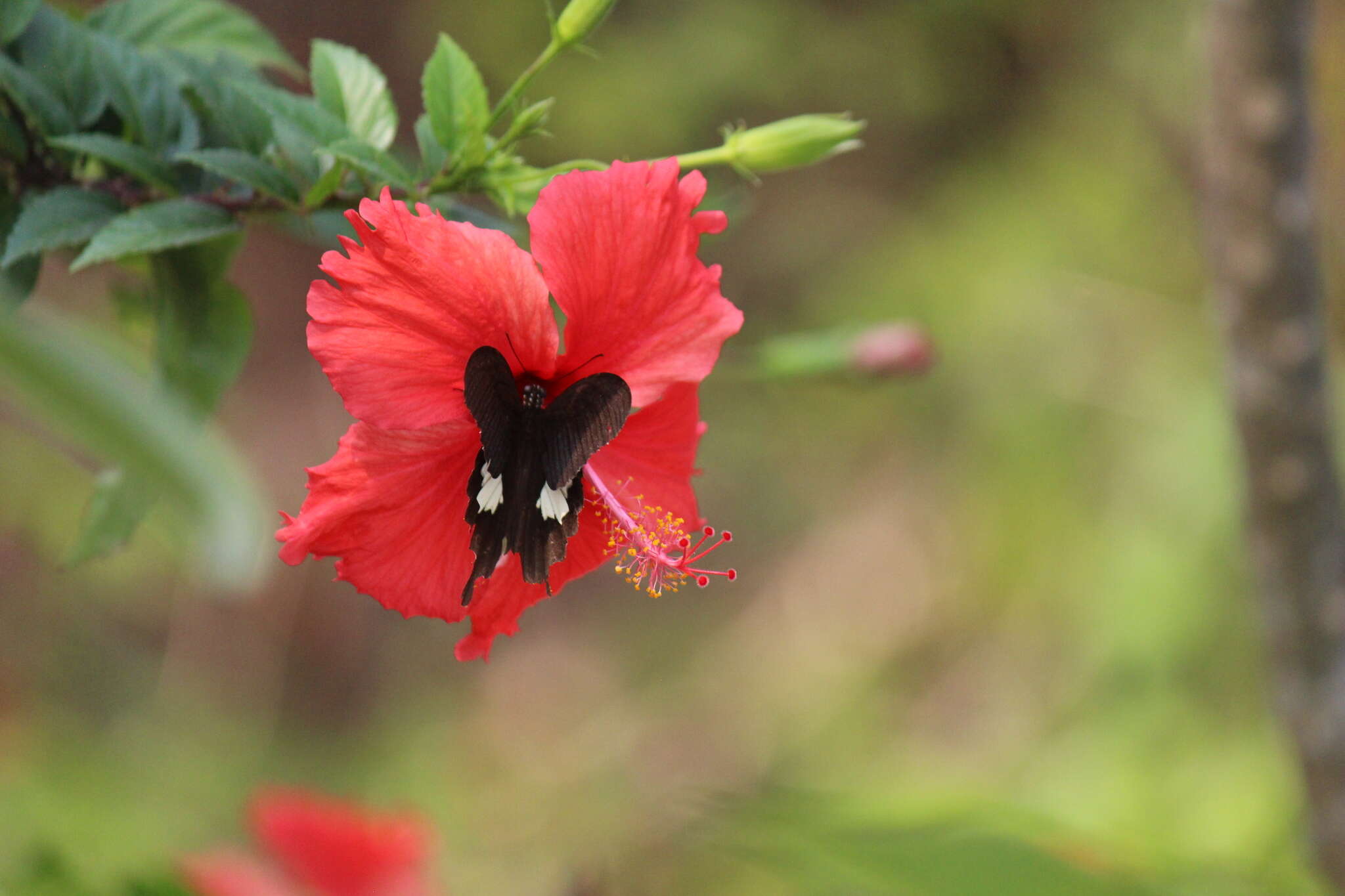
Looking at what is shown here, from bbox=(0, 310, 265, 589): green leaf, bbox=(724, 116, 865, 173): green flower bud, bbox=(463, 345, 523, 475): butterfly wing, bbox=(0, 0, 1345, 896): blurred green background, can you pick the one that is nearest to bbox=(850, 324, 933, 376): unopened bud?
bbox=(724, 116, 865, 173): green flower bud

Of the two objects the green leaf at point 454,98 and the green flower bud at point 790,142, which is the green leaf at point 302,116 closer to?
the green leaf at point 454,98

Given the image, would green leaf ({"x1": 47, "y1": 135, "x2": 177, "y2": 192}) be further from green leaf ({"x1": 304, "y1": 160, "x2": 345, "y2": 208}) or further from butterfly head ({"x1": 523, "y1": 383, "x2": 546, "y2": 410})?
butterfly head ({"x1": 523, "y1": 383, "x2": 546, "y2": 410})

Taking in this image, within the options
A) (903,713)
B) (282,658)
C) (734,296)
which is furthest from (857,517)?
(282,658)

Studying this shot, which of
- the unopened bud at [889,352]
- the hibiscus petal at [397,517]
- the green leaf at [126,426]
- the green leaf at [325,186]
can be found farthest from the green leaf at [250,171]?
the unopened bud at [889,352]

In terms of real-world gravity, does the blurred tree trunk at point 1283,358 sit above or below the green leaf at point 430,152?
below

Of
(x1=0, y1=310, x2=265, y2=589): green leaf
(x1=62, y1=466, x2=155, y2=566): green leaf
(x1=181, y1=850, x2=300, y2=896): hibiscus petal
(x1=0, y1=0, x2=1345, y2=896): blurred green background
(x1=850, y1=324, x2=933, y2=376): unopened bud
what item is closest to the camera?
(x1=0, y1=310, x2=265, y2=589): green leaf

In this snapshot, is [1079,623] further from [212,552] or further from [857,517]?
[212,552]

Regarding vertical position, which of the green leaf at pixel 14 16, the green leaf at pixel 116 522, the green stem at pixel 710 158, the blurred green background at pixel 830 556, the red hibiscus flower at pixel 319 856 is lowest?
the blurred green background at pixel 830 556
